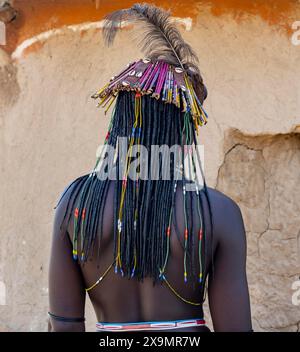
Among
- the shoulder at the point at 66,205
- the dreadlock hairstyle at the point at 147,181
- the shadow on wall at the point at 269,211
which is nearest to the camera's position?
the dreadlock hairstyle at the point at 147,181

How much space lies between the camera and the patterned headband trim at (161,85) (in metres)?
2.41

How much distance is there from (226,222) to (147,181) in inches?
11.5

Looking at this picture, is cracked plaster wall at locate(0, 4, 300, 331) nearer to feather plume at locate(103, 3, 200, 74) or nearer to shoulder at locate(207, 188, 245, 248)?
feather plume at locate(103, 3, 200, 74)

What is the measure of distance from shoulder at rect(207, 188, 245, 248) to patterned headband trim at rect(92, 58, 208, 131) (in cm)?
31

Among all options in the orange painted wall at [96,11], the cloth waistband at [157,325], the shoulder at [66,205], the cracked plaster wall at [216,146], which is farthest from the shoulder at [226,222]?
the orange painted wall at [96,11]

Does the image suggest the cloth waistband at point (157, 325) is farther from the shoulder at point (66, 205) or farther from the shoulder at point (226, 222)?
the shoulder at point (66, 205)

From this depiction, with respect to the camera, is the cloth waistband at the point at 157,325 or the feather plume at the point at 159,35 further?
the feather plume at the point at 159,35

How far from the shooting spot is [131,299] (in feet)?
7.71

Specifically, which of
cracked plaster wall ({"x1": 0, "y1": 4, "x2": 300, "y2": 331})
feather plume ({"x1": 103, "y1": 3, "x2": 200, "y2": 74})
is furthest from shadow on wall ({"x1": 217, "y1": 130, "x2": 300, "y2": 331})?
feather plume ({"x1": 103, "y1": 3, "x2": 200, "y2": 74})

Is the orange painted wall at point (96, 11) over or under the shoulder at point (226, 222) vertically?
over

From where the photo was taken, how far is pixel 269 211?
15.2ft

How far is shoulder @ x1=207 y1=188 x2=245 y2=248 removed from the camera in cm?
235

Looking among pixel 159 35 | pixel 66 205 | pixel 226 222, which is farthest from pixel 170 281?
pixel 159 35

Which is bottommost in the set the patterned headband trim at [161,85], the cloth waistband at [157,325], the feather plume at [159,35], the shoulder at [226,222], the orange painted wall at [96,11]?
the cloth waistband at [157,325]
